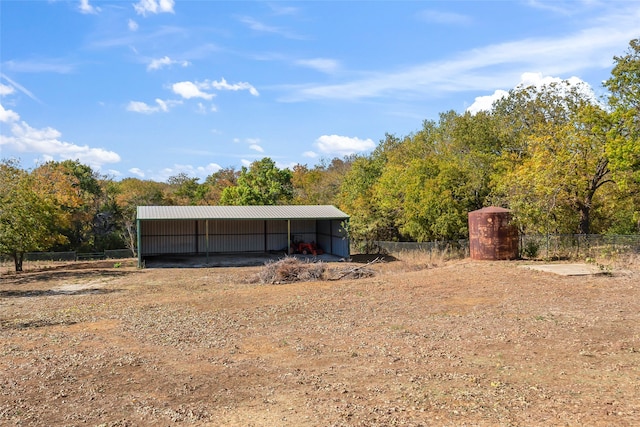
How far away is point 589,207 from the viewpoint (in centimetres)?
2561

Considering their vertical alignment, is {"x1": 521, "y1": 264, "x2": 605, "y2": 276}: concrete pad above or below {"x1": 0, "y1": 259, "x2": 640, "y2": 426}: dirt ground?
above

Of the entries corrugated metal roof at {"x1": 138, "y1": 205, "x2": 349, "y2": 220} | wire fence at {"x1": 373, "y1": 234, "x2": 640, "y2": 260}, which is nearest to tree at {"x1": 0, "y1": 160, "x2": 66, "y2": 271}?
corrugated metal roof at {"x1": 138, "y1": 205, "x2": 349, "y2": 220}

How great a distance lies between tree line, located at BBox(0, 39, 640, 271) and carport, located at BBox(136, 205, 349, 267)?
8.74ft

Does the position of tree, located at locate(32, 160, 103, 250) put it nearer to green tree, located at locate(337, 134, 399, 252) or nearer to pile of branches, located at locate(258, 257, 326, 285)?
green tree, located at locate(337, 134, 399, 252)

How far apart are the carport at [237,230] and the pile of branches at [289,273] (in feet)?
32.5

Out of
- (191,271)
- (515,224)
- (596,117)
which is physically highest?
(596,117)

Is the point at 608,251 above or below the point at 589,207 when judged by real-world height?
below

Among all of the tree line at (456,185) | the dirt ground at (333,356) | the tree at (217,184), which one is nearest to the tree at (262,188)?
the tree line at (456,185)

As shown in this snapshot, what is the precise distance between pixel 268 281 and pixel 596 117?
1714cm

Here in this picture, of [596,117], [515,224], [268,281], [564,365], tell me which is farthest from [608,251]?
[564,365]

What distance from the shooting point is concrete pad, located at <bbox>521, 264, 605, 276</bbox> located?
58.1 feet

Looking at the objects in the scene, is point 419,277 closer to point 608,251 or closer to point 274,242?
point 608,251

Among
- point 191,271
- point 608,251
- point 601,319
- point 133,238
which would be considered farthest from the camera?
point 133,238

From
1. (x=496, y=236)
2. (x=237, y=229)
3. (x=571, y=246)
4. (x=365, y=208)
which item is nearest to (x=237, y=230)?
(x=237, y=229)
